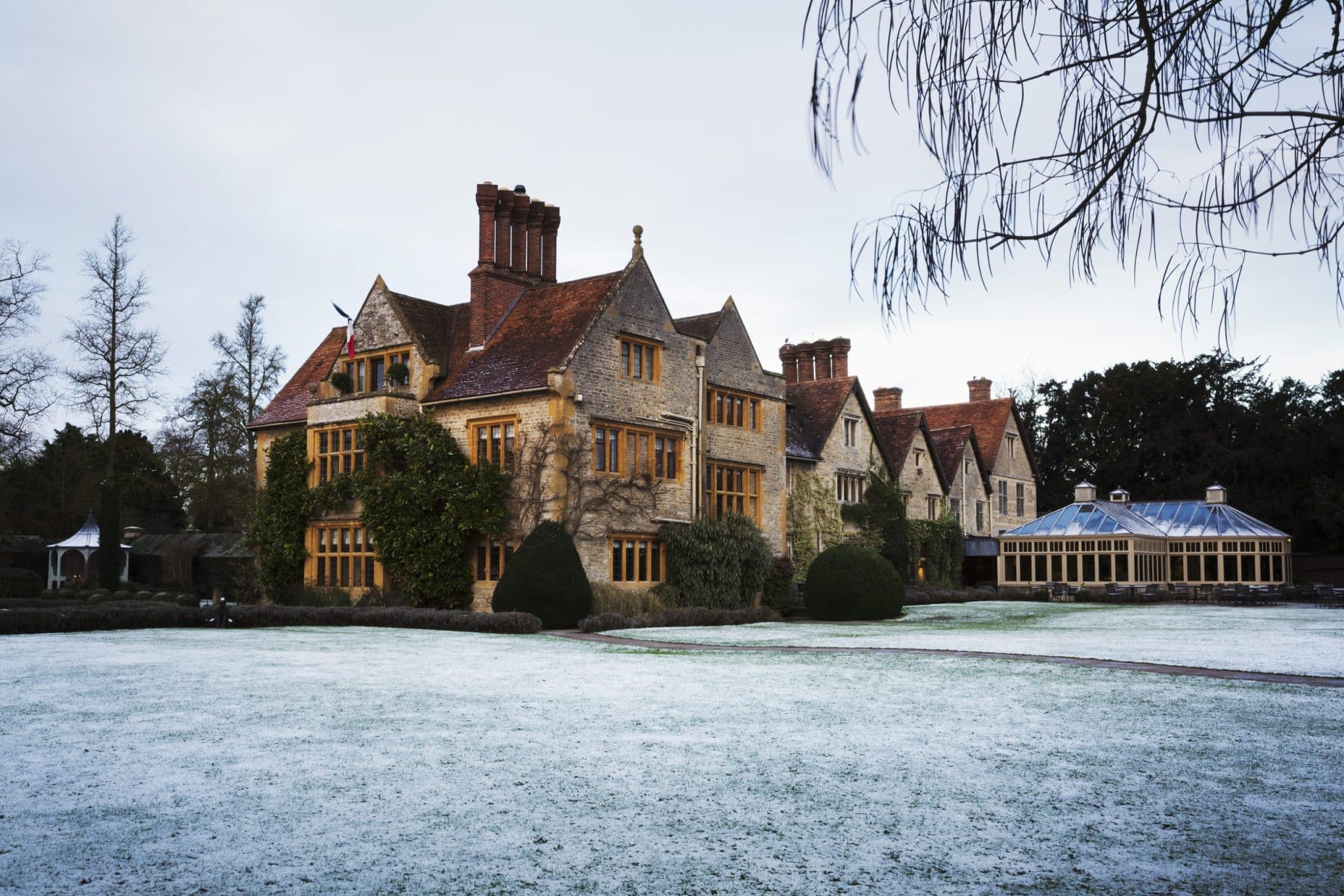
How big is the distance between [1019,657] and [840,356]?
28.0m

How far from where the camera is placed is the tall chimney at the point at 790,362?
43.5 m

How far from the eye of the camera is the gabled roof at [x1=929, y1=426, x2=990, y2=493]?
149 ft

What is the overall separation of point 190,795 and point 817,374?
37.7m

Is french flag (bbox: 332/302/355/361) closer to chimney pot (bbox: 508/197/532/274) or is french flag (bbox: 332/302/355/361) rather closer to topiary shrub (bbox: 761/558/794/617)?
chimney pot (bbox: 508/197/532/274)

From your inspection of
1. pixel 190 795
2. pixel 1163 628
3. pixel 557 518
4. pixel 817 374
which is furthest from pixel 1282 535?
pixel 190 795

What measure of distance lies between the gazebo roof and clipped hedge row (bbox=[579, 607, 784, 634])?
22658 millimetres

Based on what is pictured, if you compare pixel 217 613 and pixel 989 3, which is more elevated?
pixel 989 3

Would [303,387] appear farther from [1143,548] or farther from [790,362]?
[1143,548]

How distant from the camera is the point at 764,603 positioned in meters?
30.5

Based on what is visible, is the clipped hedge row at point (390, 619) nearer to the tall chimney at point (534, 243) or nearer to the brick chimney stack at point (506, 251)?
the brick chimney stack at point (506, 251)

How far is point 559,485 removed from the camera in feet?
84.4

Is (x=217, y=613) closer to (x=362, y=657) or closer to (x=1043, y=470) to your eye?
(x=362, y=657)

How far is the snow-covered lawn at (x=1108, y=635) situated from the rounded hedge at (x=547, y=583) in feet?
5.53

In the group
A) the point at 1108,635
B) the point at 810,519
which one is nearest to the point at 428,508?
the point at 810,519
